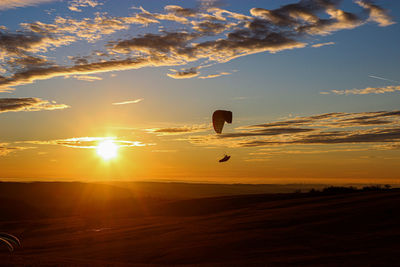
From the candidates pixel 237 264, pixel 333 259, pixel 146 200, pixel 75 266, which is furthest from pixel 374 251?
pixel 146 200

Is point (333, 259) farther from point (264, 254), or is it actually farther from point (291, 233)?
point (291, 233)

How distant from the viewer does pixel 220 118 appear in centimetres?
2311

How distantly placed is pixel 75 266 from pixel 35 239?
11.0m

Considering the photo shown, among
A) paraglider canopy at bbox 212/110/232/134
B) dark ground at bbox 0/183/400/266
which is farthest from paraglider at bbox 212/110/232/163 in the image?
dark ground at bbox 0/183/400/266

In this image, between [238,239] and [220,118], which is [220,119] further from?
[238,239]

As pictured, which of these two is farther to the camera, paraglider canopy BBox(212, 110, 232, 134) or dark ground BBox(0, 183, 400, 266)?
paraglider canopy BBox(212, 110, 232, 134)

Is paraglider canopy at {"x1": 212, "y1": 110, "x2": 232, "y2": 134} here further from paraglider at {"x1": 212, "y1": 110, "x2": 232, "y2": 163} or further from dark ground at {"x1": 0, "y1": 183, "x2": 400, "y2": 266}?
dark ground at {"x1": 0, "y1": 183, "x2": 400, "y2": 266}

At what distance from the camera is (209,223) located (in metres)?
23.3

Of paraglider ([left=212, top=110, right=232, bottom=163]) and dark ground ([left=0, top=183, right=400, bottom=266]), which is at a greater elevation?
paraglider ([left=212, top=110, right=232, bottom=163])

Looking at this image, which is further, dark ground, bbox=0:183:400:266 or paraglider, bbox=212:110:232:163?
paraglider, bbox=212:110:232:163

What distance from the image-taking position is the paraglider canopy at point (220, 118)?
23047 mm

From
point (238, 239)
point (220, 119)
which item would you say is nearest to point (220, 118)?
point (220, 119)

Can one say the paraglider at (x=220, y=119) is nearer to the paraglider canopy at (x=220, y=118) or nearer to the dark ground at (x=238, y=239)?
the paraglider canopy at (x=220, y=118)

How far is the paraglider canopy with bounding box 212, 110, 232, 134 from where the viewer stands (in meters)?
23.0
